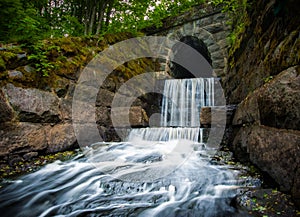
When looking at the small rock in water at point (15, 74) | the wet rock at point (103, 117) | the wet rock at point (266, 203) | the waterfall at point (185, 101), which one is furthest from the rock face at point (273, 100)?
A: the small rock in water at point (15, 74)

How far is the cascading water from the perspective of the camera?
Answer: 2.34 meters

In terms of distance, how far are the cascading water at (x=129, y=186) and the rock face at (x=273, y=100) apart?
23.7 inches

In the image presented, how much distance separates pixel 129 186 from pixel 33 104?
3.02 m

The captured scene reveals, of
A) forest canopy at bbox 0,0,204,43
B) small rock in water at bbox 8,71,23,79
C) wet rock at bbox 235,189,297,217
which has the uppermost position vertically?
forest canopy at bbox 0,0,204,43

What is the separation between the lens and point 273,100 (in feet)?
8.23

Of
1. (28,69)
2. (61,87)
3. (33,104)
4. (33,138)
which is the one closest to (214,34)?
(61,87)

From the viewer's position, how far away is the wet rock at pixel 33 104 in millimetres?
4113

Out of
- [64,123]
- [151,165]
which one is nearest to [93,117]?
[64,123]

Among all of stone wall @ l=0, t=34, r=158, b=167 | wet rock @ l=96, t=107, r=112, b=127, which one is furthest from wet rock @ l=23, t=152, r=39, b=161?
wet rock @ l=96, t=107, r=112, b=127

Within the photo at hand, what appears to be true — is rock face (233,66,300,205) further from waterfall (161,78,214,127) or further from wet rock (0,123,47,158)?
waterfall (161,78,214,127)

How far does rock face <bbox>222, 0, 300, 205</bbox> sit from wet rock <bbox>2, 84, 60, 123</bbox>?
14.0 feet

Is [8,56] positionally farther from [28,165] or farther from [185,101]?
[185,101]

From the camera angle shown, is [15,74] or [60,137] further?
[60,137]

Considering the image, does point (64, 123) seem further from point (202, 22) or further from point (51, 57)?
point (202, 22)
